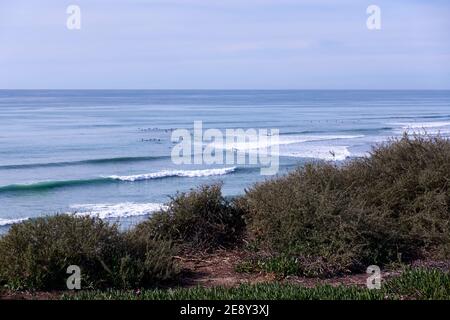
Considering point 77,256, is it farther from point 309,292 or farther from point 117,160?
point 117,160

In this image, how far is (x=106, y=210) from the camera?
19.8 m

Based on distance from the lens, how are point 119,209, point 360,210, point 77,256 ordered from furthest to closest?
point 119,209 < point 360,210 < point 77,256

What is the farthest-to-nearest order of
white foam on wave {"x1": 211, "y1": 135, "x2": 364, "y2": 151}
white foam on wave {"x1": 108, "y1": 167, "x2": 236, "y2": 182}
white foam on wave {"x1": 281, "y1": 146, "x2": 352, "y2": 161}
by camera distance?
white foam on wave {"x1": 211, "y1": 135, "x2": 364, "y2": 151}
white foam on wave {"x1": 281, "y1": 146, "x2": 352, "y2": 161}
white foam on wave {"x1": 108, "y1": 167, "x2": 236, "y2": 182}

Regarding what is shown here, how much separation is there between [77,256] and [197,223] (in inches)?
92.2

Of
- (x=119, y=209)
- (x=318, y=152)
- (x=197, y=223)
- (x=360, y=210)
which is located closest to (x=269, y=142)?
(x=318, y=152)

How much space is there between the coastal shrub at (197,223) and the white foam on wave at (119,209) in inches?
336

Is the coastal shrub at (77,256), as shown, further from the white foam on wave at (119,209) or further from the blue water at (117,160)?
the white foam on wave at (119,209)

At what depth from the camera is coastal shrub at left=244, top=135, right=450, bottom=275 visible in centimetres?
886

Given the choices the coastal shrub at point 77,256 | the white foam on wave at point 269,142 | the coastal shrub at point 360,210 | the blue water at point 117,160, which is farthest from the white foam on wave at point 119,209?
the white foam on wave at point 269,142

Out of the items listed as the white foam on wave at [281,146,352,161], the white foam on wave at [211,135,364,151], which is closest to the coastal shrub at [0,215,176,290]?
the white foam on wave at [281,146,352,161]

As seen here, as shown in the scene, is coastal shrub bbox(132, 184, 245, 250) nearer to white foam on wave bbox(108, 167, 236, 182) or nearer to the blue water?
the blue water

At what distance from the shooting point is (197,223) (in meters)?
9.88

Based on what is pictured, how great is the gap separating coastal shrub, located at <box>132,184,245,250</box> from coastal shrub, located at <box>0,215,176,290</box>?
122cm
